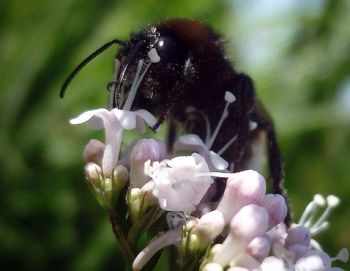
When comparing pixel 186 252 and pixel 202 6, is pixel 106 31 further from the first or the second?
pixel 186 252

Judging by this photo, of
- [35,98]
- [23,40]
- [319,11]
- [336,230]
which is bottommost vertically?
[336,230]

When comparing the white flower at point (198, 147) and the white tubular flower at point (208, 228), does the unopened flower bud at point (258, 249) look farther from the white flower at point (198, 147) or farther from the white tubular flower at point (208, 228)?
the white flower at point (198, 147)

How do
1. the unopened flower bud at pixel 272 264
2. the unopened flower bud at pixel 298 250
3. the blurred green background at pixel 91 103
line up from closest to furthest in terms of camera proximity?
the unopened flower bud at pixel 272 264, the unopened flower bud at pixel 298 250, the blurred green background at pixel 91 103

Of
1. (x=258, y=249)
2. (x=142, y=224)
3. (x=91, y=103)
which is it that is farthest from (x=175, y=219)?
(x=91, y=103)

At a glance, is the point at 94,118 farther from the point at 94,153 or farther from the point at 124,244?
the point at 124,244

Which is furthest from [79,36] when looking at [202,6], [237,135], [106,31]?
[237,135]

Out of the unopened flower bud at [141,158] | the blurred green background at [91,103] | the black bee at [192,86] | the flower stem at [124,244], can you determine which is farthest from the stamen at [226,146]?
the blurred green background at [91,103]

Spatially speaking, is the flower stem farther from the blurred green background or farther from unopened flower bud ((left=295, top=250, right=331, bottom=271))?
the blurred green background

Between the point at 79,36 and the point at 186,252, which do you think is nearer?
the point at 186,252
